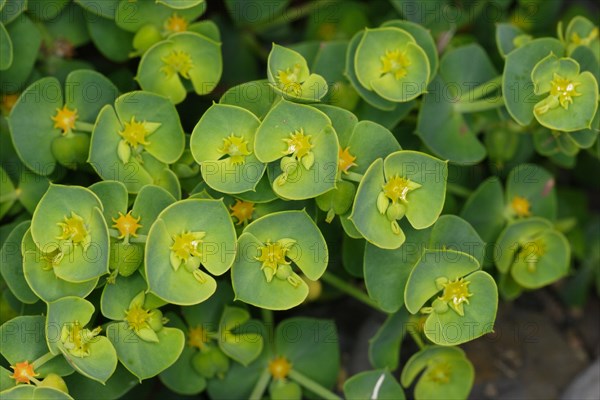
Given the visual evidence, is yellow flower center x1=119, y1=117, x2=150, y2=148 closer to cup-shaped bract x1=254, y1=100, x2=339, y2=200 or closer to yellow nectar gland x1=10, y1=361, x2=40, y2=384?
cup-shaped bract x1=254, y1=100, x2=339, y2=200

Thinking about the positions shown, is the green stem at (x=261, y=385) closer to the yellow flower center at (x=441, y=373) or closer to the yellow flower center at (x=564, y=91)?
the yellow flower center at (x=441, y=373)

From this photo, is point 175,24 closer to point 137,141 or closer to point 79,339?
point 137,141

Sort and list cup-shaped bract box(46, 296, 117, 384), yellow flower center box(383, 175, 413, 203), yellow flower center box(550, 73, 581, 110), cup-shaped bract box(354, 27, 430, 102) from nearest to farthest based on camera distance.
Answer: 1. cup-shaped bract box(46, 296, 117, 384)
2. yellow flower center box(383, 175, 413, 203)
3. yellow flower center box(550, 73, 581, 110)
4. cup-shaped bract box(354, 27, 430, 102)

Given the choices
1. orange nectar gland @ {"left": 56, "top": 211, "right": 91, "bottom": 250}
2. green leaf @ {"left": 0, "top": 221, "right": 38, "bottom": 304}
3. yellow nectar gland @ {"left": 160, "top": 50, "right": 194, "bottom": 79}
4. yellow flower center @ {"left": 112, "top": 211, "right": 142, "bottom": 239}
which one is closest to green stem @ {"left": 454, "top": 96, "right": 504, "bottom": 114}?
yellow nectar gland @ {"left": 160, "top": 50, "right": 194, "bottom": 79}

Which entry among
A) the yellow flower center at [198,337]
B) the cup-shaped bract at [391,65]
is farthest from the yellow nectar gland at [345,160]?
the yellow flower center at [198,337]

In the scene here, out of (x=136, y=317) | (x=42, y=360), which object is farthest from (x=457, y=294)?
(x=42, y=360)

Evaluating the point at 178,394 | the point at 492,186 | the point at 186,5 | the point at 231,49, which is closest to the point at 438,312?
the point at 492,186
